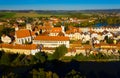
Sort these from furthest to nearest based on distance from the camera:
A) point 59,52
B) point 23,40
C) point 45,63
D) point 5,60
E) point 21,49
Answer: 1. point 23,40
2. point 21,49
3. point 59,52
4. point 45,63
5. point 5,60

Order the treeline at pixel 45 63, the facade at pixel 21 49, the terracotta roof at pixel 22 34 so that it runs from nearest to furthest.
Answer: the treeline at pixel 45 63 → the facade at pixel 21 49 → the terracotta roof at pixel 22 34

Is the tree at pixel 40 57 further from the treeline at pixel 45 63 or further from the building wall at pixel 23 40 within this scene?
the building wall at pixel 23 40

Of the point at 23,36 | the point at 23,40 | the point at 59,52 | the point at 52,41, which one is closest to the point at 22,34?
the point at 23,36

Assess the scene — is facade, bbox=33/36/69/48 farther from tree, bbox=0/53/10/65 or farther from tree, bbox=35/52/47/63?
tree, bbox=0/53/10/65

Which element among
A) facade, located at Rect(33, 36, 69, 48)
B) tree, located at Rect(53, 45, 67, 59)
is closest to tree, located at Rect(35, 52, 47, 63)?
tree, located at Rect(53, 45, 67, 59)

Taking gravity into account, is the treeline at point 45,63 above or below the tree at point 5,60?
below

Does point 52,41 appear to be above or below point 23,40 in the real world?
above

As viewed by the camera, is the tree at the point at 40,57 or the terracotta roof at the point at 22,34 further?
the terracotta roof at the point at 22,34

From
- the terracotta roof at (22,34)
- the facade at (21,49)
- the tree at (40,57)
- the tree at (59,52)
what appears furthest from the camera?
the terracotta roof at (22,34)

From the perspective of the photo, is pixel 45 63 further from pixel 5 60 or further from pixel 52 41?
pixel 52 41

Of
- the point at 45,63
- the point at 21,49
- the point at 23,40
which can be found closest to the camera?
the point at 45,63

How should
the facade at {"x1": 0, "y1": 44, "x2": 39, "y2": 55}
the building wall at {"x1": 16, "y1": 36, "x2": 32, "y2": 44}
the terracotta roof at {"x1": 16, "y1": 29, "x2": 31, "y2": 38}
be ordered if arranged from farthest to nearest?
the terracotta roof at {"x1": 16, "y1": 29, "x2": 31, "y2": 38}, the building wall at {"x1": 16, "y1": 36, "x2": 32, "y2": 44}, the facade at {"x1": 0, "y1": 44, "x2": 39, "y2": 55}

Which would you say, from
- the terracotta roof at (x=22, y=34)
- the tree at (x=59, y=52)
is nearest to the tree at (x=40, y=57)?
the tree at (x=59, y=52)
